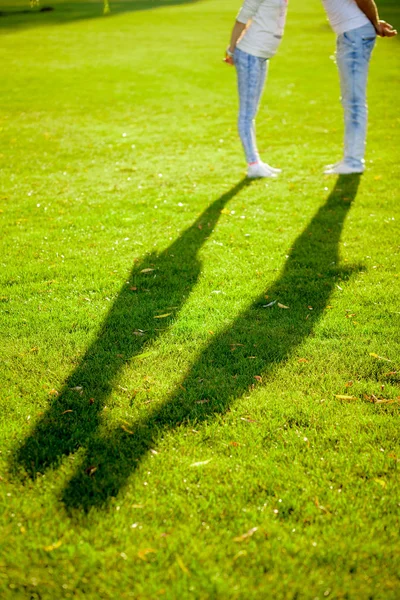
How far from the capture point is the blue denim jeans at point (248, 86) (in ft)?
22.2

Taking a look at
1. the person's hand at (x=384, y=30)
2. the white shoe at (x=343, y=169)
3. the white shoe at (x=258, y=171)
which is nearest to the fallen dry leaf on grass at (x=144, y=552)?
the white shoe at (x=258, y=171)

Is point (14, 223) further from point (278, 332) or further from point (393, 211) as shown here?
point (393, 211)

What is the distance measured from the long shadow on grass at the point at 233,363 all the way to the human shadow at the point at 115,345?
8cm

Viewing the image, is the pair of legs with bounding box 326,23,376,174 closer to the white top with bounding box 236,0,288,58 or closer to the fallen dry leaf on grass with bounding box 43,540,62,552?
the white top with bounding box 236,0,288,58

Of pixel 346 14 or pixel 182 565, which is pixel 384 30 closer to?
pixel 346 14

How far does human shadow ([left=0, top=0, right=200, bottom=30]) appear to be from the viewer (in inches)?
1259

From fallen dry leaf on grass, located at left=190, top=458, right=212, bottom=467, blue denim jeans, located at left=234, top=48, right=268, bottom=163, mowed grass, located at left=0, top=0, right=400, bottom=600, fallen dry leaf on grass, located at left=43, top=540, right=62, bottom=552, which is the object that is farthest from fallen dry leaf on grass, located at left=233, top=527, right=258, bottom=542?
blue denim jeans, located at left=234, top=48, right=268, bottom=163

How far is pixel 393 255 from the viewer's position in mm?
5113

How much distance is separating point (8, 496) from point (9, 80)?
17999 mm

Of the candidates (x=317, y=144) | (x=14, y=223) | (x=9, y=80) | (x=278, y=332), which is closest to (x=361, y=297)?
(x=278, y=332)

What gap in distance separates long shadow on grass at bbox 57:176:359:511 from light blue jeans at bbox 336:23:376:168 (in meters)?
2.22

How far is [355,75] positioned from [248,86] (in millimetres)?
1276

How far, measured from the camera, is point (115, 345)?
149 inches

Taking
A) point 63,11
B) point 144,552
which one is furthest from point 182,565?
point 63,11
